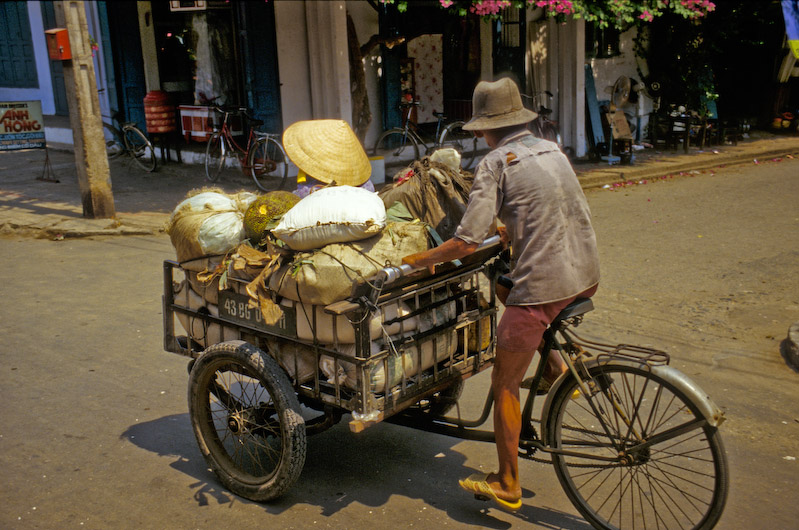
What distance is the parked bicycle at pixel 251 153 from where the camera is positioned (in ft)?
39.2

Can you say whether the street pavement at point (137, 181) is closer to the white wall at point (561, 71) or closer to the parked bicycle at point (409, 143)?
the white wall at point (561, 71)

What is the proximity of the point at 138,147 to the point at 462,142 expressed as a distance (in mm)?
5767

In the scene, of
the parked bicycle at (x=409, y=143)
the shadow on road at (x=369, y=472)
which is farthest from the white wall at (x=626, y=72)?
the shadow on road at (x=369, y=472)

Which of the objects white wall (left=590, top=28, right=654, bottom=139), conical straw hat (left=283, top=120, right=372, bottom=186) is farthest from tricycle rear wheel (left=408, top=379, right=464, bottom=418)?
white wall (left=590, top=28, right=654, bottom=139)

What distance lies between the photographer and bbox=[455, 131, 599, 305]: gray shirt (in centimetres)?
321

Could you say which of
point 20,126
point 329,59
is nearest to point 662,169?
point 329,59

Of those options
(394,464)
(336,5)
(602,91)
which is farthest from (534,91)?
(394,464)

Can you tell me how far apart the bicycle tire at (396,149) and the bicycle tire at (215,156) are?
97.9 inches

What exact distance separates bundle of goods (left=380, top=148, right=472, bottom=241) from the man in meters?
0.50

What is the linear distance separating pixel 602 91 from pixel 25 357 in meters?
13.2

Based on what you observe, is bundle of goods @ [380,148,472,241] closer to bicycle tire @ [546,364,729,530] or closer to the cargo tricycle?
the cargo tricycle

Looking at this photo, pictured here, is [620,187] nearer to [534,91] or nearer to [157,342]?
[534,91]

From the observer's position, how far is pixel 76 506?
3758 millimetres

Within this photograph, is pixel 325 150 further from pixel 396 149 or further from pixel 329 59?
pixel 396 149
